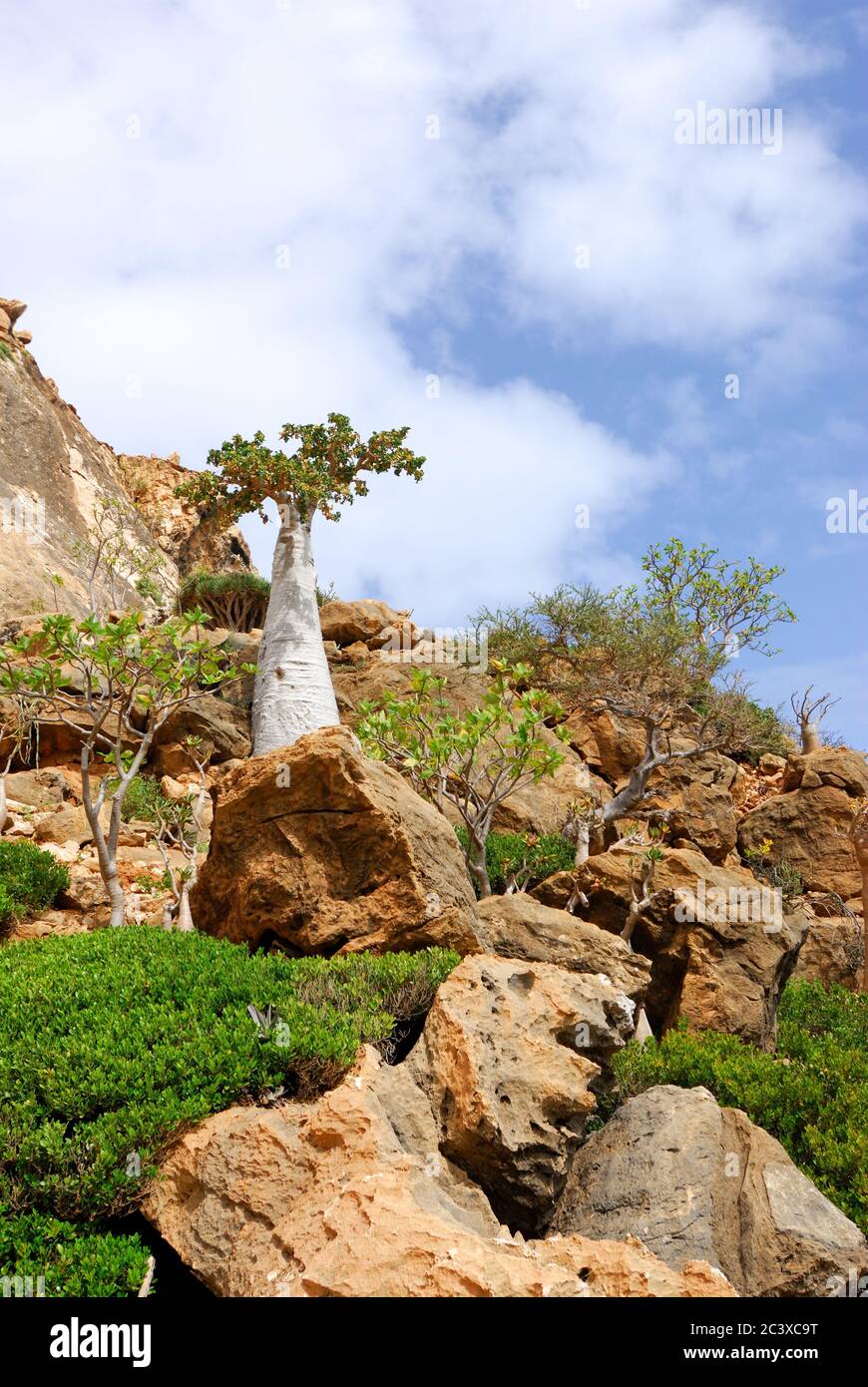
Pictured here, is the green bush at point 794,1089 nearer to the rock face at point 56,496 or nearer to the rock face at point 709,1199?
the rock face at point 709,1199

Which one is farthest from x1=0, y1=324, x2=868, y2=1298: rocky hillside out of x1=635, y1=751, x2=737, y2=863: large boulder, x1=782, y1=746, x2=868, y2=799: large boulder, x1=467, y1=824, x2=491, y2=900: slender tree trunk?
x1=782, y1=746, x2=868, y2=799: large boulder

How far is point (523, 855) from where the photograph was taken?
41.5 feet

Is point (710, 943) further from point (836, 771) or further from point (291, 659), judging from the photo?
point (836, 771)

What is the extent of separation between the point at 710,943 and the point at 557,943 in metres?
1.98

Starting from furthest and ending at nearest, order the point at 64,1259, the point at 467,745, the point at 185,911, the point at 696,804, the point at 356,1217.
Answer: the point at 696,804, the point at 467,745, the point at 185,911, the point at 64,1259, the point at 356,1217

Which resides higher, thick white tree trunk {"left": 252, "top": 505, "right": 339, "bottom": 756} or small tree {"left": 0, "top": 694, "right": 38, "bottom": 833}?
thick white tree trunk {"left": 252, "top": 505, "right": 339, "bottom": 756}

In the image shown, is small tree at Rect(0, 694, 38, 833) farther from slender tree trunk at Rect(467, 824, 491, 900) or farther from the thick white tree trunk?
slender tree trunk at Rect(467, 824, 491, 900)

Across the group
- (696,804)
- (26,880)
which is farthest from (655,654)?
(26,880)

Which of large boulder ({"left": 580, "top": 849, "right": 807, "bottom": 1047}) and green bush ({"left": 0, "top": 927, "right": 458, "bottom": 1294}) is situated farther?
large boulder ({"left": 580, "top": 849, "right": 807, "bottom": 1047})

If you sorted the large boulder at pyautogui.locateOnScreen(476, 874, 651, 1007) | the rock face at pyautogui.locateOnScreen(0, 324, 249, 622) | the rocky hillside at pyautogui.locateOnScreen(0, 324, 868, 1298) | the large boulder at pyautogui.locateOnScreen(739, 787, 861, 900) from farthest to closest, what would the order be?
the rock face at pyautogui.locateOnScreen(0, 324, 249, 622)
the large boulder at pyautogui.locateOnScreen(739, 787, 861, 900)
the large boulder at pyautogui.locateOnScreen(476, 874, 651, 1007)
the rocky hillside at pyautogui.locateOnScreen(0, 324, 868, 1298)

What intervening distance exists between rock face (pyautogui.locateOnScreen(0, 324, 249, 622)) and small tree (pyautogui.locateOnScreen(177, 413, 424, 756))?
4647 mm

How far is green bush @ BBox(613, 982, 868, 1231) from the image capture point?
19.6 feet
